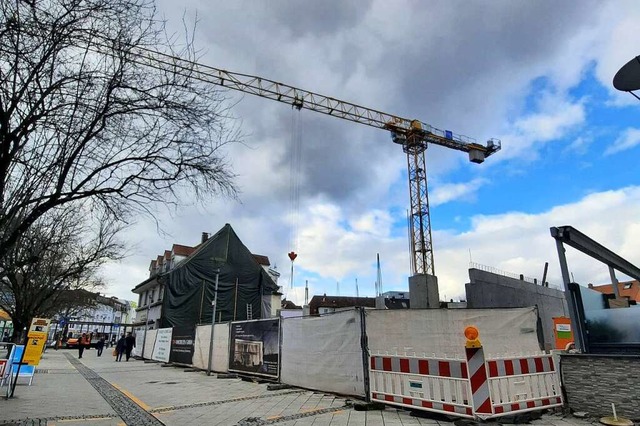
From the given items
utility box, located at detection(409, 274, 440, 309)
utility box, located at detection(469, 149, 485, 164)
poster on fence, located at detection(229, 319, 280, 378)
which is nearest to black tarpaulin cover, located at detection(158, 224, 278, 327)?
utility box, located at detection(409, 274, 440, 309)

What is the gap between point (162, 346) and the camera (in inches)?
860

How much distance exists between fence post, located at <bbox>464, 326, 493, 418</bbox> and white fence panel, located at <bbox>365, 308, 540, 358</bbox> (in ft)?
9.38

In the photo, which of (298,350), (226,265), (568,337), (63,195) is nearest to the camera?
(63,195)

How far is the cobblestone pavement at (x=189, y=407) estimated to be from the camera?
6621mm

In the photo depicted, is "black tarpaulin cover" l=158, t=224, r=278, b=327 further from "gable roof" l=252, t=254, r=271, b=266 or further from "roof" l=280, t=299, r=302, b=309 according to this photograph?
"roof" l=280, t=299, r=302, b=309

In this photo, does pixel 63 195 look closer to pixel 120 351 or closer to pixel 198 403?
pixel 198 403

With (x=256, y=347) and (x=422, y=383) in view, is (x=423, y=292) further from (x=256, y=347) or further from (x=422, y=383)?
(x=422, y=383)

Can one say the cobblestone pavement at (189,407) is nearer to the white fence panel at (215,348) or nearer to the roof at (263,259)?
the white fence panel at (215,348)

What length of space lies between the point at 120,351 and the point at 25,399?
17313 mm

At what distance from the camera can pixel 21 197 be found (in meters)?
6.12

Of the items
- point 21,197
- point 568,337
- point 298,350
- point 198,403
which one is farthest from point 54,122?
point 568,337

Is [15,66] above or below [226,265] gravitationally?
below

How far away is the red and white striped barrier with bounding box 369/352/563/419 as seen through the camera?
616cm

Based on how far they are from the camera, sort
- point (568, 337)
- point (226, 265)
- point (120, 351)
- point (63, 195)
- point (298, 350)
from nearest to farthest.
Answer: point (63, 195), point (298, 350), point (568, 337), point (120, 351), point (226, 265)
